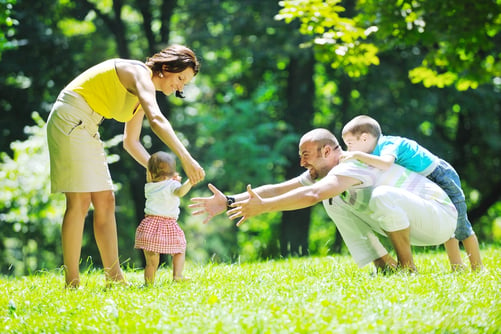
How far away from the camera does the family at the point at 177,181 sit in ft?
14.7

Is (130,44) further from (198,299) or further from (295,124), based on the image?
(198,299)

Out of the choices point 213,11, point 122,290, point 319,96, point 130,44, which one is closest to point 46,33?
point 130,44

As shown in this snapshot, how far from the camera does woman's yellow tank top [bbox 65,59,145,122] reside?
450 cm

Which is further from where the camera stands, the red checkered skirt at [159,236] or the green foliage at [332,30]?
the green foliage at [332,30]

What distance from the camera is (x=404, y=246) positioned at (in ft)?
15.0

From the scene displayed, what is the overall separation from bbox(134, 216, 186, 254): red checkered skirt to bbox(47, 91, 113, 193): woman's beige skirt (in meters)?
0.47

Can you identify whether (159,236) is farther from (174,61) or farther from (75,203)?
(174,61)

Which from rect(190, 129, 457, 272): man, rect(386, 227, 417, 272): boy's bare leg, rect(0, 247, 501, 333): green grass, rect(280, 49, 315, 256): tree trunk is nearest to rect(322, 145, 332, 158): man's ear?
rect(190, 129, 457, 272): man

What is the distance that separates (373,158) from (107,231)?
207 cm

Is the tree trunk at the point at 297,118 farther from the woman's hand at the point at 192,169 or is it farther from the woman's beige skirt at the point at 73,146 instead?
the woman's hand at the point at 192,169

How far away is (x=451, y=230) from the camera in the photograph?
15.5ft

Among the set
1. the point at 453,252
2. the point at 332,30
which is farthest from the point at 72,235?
the point at 332,30

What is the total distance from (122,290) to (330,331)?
181 cm

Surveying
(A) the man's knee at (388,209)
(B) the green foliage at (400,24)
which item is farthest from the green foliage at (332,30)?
(A) the man's knee at (388,209)
